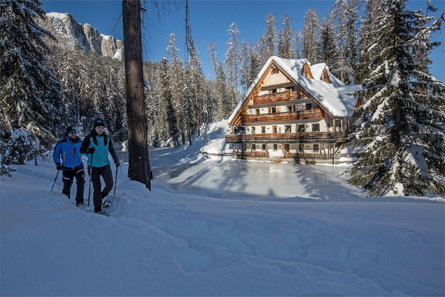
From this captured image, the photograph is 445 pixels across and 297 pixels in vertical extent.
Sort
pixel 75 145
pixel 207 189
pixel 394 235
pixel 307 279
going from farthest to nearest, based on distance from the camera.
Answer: pixel 207 189, pixel 75 145, pixel 394 235, pixel 307 279

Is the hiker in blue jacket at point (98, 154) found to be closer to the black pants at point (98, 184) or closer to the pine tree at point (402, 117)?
the black pants at point (98, 184)

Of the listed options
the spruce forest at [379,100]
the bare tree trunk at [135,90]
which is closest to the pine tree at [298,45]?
the spruce forest at [379,100]

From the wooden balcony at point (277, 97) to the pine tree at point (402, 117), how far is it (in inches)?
611

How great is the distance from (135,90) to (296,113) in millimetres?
22630

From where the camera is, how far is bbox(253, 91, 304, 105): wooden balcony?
2550 centimetres

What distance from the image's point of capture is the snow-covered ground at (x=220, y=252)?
1876 millimetres

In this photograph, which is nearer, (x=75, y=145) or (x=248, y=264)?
(x=248, y=264)

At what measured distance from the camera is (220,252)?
8.00ft

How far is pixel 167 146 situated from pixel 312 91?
31.0m

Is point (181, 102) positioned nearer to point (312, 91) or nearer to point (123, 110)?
point (123, 110)

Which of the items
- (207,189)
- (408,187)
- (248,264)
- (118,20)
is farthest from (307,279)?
(207,189)

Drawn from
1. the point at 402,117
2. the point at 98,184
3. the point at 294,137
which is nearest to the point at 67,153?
the point at 98,184

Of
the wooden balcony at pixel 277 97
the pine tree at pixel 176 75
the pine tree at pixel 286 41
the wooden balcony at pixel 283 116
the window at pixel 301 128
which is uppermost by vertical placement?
the pine tree at pixel 286 41

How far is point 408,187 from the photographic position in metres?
9.02
